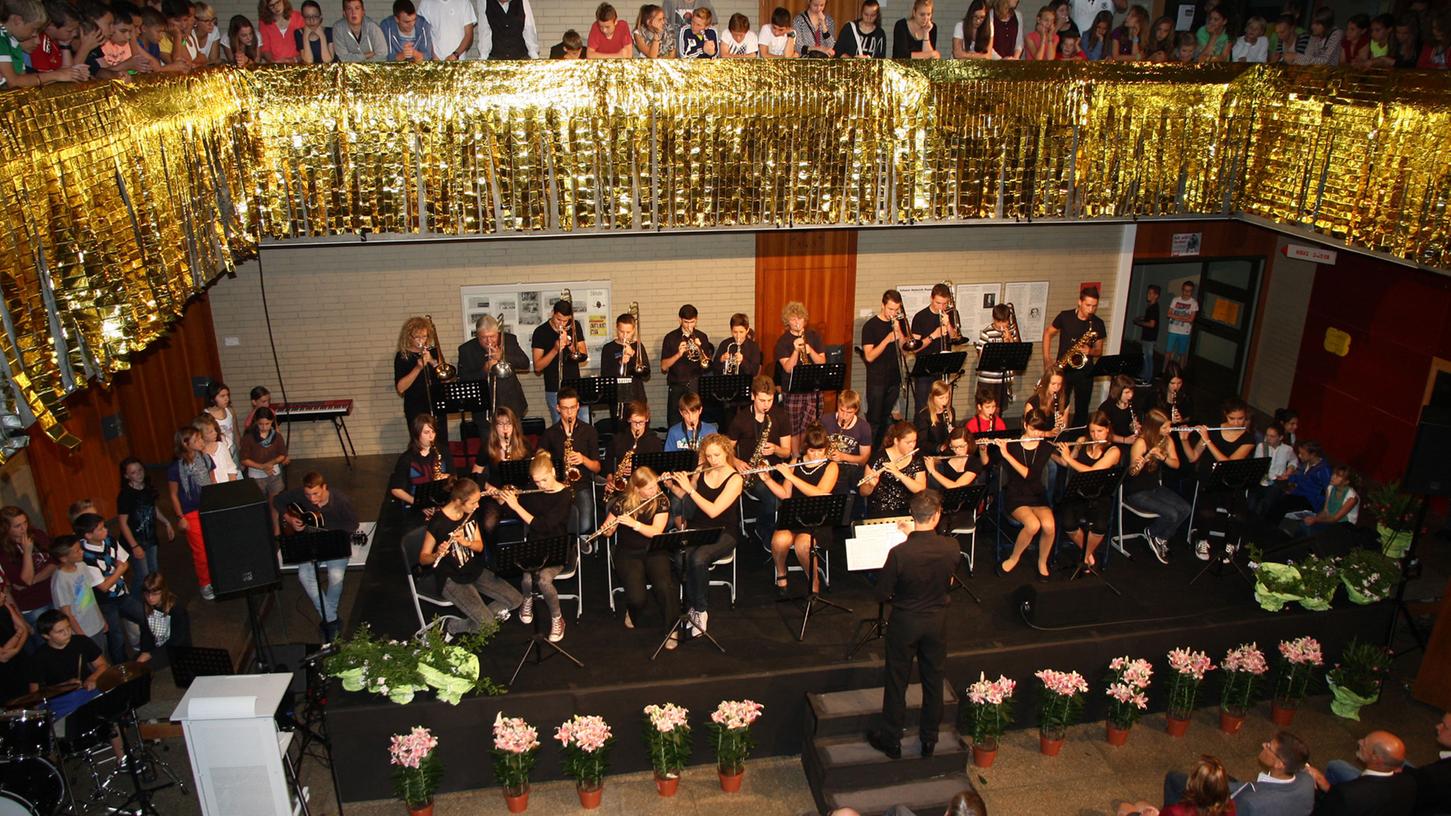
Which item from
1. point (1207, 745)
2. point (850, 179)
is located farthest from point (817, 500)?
point (850, 179)

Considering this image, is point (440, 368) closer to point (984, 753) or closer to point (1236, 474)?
point (984, 753)

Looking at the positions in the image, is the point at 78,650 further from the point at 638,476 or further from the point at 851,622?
the point at 851,622

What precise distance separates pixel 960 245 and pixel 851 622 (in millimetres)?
5785

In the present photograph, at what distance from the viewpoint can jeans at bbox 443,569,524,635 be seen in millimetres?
7633

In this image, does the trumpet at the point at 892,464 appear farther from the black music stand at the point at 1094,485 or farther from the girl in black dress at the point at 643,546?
the girl in black dress at the point at 643,546

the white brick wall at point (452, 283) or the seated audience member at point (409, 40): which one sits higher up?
the seated audience member at point (409, 40)

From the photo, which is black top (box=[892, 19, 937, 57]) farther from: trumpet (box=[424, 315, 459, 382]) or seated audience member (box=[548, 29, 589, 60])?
trumpet (box=[424, 315, 459, 382])

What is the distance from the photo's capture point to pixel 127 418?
10484 millimetres

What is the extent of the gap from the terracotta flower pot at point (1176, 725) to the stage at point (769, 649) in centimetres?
26

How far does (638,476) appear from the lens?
25.2ft

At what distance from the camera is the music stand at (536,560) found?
7095mm

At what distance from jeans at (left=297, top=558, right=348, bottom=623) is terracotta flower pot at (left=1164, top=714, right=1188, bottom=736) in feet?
20.5

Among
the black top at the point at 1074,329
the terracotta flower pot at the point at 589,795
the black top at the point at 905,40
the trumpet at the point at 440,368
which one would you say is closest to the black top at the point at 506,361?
the trumpet at the point at 440,368

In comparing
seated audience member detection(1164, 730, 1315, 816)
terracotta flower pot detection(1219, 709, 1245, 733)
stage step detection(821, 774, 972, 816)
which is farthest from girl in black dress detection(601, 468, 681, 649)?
terracotta flower pot detection(1219, 709, 1245, 733)
